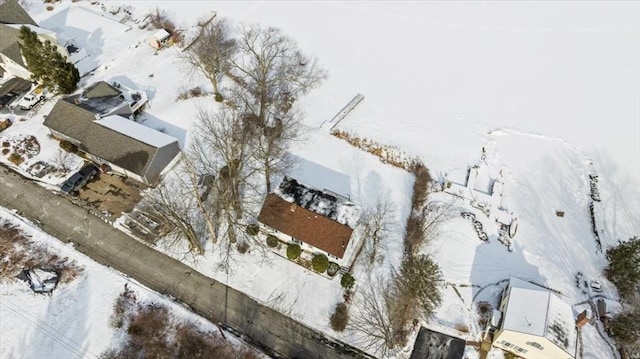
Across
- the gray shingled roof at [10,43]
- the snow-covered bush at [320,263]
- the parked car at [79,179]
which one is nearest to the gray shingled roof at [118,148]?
the parked car at [79,179]

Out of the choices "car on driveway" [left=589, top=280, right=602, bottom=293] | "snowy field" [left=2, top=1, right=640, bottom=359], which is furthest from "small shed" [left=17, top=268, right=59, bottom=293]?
"car on driveway" [left=589, top=280, right=602, bottom=293]

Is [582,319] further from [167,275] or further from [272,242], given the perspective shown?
[167,275]

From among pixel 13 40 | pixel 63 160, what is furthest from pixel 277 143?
pixel 13 40

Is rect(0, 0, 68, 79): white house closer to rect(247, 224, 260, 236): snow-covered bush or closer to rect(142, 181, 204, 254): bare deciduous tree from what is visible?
rect(142, 181, 204, 254): bare deciduous tree

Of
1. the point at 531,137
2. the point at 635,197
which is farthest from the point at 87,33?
the point at 635,197

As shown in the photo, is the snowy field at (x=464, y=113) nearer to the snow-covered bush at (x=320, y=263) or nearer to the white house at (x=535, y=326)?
the snow-covered bush at (x=320, y=263)
